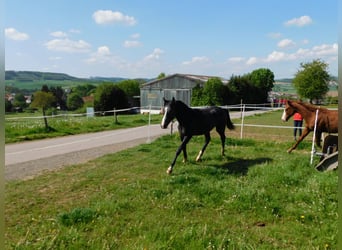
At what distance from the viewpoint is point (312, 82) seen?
44719mm

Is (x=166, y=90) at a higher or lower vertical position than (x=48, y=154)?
higher

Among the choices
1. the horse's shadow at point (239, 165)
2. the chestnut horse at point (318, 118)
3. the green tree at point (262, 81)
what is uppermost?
the green tree at point (262, 81)

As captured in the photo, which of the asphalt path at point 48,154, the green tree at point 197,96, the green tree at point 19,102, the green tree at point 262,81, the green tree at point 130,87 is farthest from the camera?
the green tree at point 130,87

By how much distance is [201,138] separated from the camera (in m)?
11.2

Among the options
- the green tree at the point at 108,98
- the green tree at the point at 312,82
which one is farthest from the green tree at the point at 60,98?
the green tree at the point at 312,82

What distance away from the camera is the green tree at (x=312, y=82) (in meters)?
→ 44.0

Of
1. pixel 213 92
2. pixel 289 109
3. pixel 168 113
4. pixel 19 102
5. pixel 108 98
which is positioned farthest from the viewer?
pixel 108 98

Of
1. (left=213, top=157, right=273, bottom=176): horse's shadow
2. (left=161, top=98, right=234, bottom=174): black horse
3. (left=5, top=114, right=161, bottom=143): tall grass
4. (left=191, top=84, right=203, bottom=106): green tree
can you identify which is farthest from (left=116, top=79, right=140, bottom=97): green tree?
(left=213, top=157, right=273, bottom=176): horse's shadow

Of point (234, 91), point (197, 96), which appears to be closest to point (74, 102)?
point (197, 96)

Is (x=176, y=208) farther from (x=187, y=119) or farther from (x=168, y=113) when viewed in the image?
(x=187, y=119)

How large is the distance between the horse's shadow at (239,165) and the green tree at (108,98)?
34.9 m

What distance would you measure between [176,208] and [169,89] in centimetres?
3745

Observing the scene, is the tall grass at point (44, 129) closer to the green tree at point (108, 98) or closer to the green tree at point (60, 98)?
the green tree at point (108, 98)

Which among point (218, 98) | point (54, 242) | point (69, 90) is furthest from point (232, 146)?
point (69, 90)
